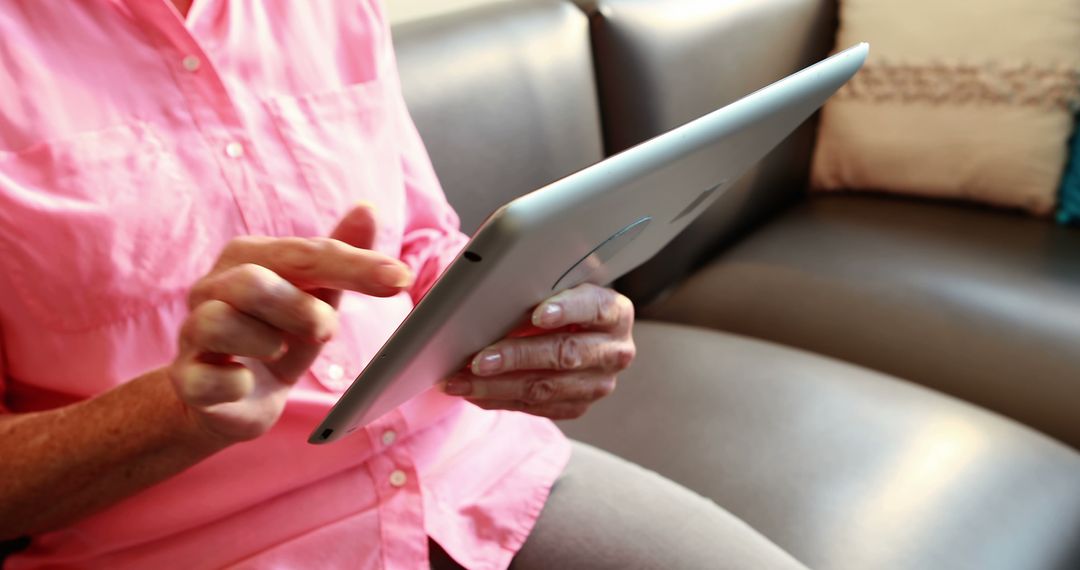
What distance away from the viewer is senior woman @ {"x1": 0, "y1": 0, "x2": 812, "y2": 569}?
0.57 m

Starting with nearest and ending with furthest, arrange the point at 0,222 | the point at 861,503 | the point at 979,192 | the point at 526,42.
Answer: the point at 0,222 < the point at 861,503 < the point at 526,42 < the point at 979,192

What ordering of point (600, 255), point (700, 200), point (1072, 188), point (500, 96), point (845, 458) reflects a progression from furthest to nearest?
point (1072, 188) < point (500, 96) < point (845, 458) < point (700, 200) < point (600, 255)

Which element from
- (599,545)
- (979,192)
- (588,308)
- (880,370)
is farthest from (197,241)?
(979,192)

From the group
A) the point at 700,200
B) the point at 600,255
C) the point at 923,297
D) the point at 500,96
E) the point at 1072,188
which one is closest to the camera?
the point at 600,255

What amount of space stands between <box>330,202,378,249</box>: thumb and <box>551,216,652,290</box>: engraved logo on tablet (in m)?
0.13

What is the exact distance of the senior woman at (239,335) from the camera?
0.57 metres

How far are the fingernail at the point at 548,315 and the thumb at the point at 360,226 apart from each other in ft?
0.40

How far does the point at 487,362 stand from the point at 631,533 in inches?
10.3

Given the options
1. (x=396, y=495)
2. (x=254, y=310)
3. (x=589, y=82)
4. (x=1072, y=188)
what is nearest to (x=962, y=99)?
(x=1072, y=188)

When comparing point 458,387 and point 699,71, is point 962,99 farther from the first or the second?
point 458,387

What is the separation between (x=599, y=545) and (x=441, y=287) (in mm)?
416

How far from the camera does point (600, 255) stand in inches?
23.6

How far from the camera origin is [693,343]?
1.25 m

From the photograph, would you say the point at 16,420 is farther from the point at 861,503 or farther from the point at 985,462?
the point at 985,462
